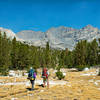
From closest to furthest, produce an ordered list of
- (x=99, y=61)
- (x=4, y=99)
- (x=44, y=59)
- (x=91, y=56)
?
1. (x=4, y=99)
2. (x=99, y=61)
3. (x=91, y=56)
4. (x=44, y=59)

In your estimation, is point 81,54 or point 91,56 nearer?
point 81,54

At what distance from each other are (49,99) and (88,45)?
79383mm

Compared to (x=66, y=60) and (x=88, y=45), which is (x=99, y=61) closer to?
(x=88, y=45)

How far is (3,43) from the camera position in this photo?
73.6 metres

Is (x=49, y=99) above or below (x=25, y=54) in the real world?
below

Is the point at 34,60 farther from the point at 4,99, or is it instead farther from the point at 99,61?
the point at 4,99

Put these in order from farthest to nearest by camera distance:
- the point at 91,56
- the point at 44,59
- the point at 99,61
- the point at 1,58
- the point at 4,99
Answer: the point at 44,59 → the point at 91,56 → the point at 99,61 → the point at 1,58 → the point at 4,99

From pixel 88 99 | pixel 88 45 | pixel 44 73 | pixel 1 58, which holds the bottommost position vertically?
pixel 88 99

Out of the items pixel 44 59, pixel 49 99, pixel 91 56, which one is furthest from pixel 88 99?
pixel 44 59

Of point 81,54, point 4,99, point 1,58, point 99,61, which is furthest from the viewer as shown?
point 99,61

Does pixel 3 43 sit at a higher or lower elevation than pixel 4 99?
higher

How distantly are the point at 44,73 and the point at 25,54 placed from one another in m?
56.7

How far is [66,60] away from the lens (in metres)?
106

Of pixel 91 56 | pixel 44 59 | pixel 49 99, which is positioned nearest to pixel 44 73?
pixel 49 99
